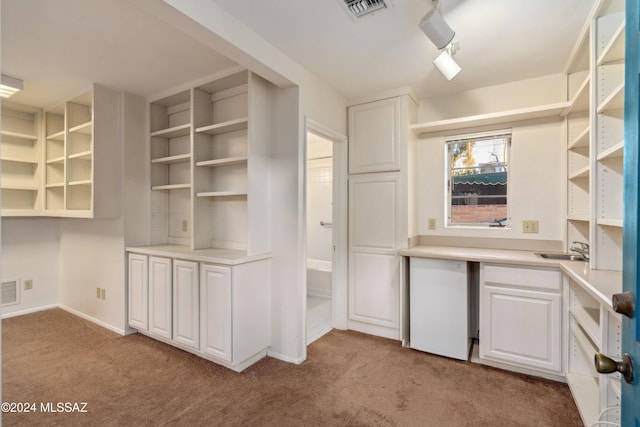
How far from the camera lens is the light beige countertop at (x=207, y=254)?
246cm

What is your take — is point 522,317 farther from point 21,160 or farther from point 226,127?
point 21,160

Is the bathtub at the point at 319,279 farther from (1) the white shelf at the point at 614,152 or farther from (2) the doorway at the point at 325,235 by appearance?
(1) the white shelf at the point at 614,152

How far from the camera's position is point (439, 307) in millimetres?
2721

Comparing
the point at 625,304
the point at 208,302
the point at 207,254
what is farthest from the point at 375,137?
the point at 625,304

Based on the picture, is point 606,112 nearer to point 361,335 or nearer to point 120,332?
point 361,335

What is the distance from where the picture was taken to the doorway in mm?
3381

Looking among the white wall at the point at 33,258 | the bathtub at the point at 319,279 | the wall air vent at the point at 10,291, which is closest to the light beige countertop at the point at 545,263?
the bathtub at the point at 319,279

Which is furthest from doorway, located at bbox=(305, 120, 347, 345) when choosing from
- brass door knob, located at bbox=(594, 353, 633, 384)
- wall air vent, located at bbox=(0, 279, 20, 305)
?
wall air vent, located at bbox=(0, 279, 20, 305)

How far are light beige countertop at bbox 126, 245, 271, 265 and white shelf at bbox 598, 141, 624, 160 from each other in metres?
2.34

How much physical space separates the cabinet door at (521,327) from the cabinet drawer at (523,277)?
48mm

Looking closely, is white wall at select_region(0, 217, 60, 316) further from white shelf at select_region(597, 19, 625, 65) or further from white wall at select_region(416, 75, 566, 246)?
white shelf at select_region(597, 19, 625, 65)

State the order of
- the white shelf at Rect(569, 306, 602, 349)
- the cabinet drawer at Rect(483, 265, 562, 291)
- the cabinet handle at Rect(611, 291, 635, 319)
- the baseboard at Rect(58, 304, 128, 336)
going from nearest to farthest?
1. the cabinet handle at Rect(611, 291, 635, 319)
2. the white shelf at Rect(569, 306, 602, 349)
3. the cabinet drawer at Rect(483, 265, 562, 291)
4. the baseboard at Rect(58, 304, 128, 336)

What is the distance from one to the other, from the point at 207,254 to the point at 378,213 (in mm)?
1644

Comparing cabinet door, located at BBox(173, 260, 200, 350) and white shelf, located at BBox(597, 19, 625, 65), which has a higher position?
white shelf, located at BBox(597, 19, 625, 65)
